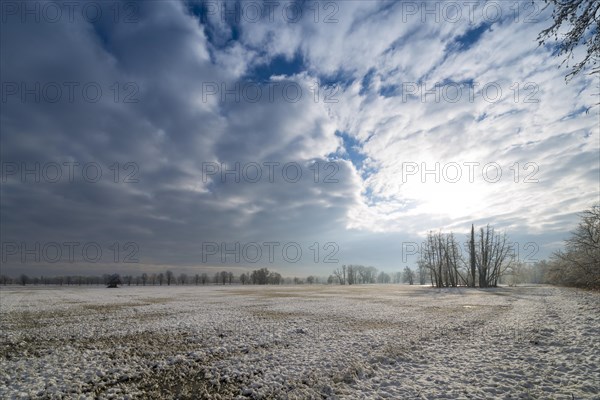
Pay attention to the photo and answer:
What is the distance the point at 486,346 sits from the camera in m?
12.5

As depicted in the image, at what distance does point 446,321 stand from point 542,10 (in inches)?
718

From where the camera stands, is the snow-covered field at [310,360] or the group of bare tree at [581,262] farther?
the group of bare tree at [581,262]

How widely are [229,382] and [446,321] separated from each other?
53.4ft

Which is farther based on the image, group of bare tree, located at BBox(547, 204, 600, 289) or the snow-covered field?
group of bare tree, located at BBox(547, 204, 600, 289)

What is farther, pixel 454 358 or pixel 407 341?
pixel 407 341

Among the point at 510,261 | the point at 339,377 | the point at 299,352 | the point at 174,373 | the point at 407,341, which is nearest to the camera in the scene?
the point at 339,377

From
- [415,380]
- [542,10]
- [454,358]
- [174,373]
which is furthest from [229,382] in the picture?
[542,10]

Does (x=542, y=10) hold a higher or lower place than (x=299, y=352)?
higher

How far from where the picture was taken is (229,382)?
9.37 metres

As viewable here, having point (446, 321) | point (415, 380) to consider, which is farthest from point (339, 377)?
point (446, 321)

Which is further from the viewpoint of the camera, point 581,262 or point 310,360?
point 581,262

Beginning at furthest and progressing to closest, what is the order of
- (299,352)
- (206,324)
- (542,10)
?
(206,324) → (299,352) → (542,10)

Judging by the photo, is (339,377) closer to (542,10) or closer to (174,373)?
(174,373)

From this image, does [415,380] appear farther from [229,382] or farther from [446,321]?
[446,321]
